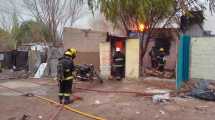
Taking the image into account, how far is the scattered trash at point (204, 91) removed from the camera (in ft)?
37.0

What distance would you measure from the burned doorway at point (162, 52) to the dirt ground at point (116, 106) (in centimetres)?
351

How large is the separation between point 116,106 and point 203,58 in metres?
4.45

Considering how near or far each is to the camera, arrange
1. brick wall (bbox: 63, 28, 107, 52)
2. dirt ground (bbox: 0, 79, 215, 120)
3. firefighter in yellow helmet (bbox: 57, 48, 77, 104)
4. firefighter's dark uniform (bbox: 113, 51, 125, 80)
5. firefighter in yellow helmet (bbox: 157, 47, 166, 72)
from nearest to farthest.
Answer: dirt ground (bbox: 0, 79, 215, 120) → firefighter in yellow helmet (bbox: 57, 48, 77, 104) → firefighter's dark uniform (bbox: 113, 51, 125, 80) → firefighter in yellow helmet (bbox: 157, 47, 166, 72) → brick wall (bbox: 63, 28, 107, 52)

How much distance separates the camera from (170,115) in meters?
9.68

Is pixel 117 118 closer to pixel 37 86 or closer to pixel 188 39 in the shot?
pixel 188 39

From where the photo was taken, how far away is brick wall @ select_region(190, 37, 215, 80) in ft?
44.2

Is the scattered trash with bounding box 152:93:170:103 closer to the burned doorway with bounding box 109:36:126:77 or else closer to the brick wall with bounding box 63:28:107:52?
the burned doorway with bounding box 109:36:126:77

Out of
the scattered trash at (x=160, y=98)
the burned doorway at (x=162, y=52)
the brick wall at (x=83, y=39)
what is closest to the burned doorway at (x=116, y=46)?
the burned doorway at (x=162, y=52)

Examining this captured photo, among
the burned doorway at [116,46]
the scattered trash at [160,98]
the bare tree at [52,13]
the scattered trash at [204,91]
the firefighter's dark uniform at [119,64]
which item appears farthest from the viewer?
the bare tree at [52,13]

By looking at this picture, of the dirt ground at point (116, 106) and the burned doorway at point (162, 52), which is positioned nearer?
the dirt ground at point (116, 106)

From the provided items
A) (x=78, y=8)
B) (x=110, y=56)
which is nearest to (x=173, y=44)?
(x=110, y=56)

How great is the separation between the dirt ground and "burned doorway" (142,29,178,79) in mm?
3514

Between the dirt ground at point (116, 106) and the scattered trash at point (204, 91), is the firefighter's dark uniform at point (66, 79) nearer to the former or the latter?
the dirt ground at point (116, 106)

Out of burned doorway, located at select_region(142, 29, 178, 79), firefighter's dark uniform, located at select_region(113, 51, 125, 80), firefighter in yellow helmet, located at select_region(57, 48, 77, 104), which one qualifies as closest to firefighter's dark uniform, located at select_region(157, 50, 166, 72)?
burned doorway, located at select_region(142, 29, 178, 79)
